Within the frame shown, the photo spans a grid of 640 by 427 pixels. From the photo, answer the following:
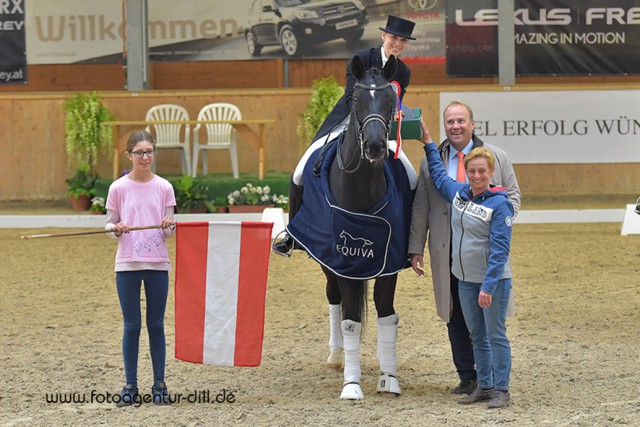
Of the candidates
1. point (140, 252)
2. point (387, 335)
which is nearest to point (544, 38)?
point (387, 335)

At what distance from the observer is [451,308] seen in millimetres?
5645

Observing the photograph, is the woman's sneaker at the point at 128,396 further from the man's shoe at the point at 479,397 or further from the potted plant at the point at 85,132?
the potted plant at the point at 85,132

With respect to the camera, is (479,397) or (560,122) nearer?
(479,397)

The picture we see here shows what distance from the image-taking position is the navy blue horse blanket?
5461mm

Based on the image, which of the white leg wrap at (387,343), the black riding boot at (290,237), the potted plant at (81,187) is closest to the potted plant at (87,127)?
the potted plant at (81,187)

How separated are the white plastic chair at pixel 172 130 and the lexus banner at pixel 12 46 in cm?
251

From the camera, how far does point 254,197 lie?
13.3 metres

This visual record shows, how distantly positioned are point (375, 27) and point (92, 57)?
4.47 metres

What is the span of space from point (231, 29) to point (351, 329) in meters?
11.8

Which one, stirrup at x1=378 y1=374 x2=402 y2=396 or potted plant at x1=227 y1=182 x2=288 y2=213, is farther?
potted plant at x1=227 y1=182 x2=288 y2=213

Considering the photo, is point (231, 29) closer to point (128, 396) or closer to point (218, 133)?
point (218, 133)

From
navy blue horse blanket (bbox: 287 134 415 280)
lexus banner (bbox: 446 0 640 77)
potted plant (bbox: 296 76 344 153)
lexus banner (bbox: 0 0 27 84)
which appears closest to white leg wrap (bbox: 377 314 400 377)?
navy blue horse blanket (bbox: 287 134 415 280)

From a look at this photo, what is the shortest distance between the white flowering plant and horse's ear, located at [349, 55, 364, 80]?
26.3 feet

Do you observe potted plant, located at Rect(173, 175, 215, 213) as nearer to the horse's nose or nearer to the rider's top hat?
the rider's top hat
